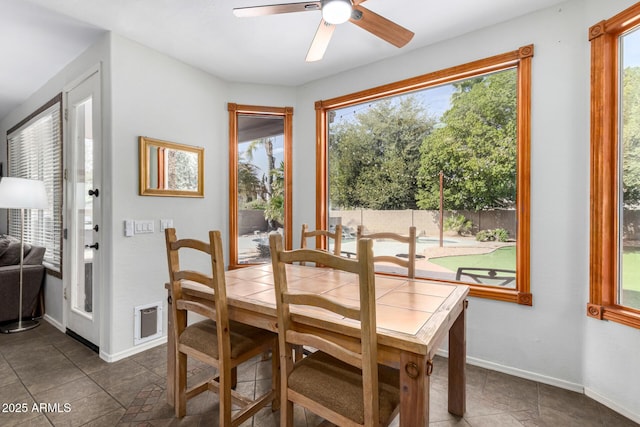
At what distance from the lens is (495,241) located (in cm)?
244

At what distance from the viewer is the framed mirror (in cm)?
263

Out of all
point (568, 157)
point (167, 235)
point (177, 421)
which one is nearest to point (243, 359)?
point (177, 421)

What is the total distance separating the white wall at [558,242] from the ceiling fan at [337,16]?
1024mm

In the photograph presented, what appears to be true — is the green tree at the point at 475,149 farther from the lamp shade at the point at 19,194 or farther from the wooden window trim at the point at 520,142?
the lamp shade at the point at 19,194

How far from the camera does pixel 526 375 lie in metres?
2.20

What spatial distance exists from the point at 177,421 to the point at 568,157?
9.68 feet

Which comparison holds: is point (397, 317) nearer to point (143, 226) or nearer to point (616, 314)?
point (616, 314)

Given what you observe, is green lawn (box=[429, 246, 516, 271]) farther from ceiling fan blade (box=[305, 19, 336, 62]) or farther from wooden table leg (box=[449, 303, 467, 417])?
ceiling fan blade (box=[305, 19, 336, 62])

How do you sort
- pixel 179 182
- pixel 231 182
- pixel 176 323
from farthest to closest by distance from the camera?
1. pixel 231 182
2. pixel 179 182
3. pixel 176 323

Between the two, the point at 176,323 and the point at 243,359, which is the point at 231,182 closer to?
the point at 176,323

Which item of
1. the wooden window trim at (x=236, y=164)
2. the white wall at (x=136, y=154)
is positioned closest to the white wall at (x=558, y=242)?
the wooden window trim at (x=236, y=164)

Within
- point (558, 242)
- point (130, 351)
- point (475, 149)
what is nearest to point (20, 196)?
point (130, 351)

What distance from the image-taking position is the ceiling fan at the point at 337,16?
5.14 ft

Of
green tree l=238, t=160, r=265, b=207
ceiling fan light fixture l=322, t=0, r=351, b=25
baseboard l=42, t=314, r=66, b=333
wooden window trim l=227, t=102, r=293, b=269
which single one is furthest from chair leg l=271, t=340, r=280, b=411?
baseboard l=42, t=314, r=66, b=333
